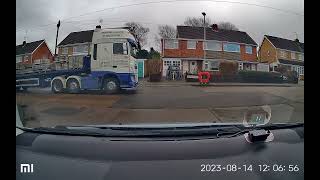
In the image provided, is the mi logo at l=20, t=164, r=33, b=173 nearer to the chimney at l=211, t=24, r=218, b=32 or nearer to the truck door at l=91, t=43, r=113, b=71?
the truck door at l=91, t=43, r=113, b=71

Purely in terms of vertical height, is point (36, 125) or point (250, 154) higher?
point (36, 125)

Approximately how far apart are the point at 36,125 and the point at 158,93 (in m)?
0.86

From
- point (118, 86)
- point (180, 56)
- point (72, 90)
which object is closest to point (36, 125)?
point (72, 90)

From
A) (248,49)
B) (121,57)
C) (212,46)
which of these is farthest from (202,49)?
(121,57)

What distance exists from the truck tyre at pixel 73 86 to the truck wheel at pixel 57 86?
0.05 metres

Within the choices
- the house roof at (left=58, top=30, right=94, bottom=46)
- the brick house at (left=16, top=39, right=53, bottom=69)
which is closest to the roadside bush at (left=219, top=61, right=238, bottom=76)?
the house roof at (left=58, top=30, right=94, bottom=46)

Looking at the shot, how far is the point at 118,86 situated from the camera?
111 inches

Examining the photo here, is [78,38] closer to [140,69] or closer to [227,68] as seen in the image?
[140,69]

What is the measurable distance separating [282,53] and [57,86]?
62.0 inches

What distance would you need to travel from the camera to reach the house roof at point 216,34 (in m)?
2.76

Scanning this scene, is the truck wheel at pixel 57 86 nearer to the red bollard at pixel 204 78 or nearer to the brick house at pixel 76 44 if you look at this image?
the brick house at pixel 76 44

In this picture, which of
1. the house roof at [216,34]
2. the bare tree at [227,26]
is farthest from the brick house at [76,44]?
the bare tree at [227,26]
